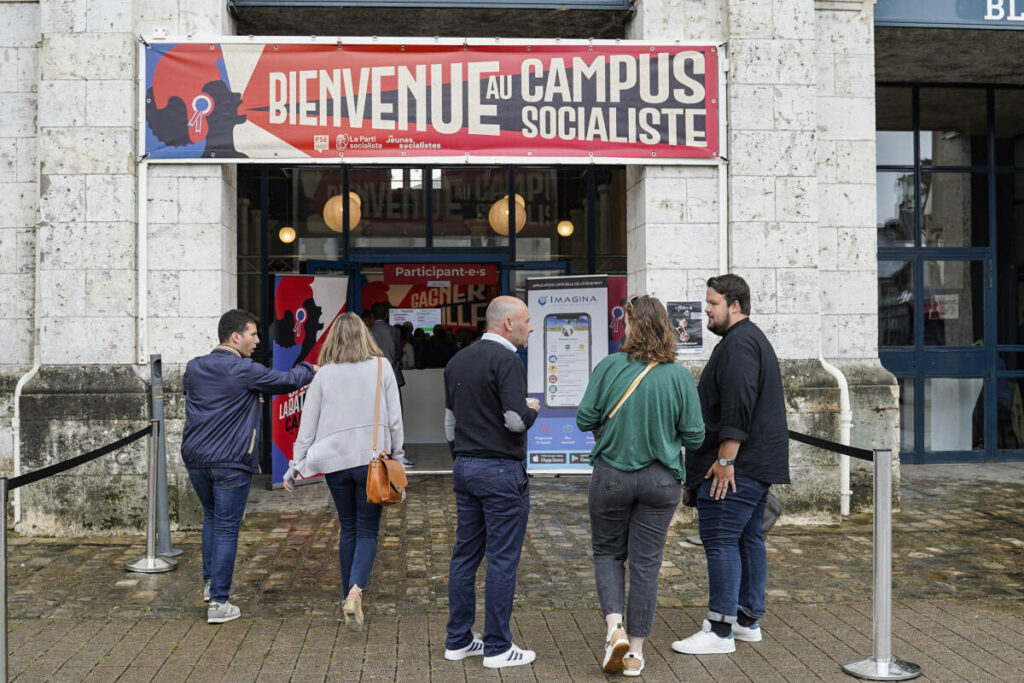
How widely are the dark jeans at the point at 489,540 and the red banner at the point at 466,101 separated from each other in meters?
4.19

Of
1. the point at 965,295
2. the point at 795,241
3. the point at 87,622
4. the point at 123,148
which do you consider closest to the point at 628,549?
the point at 87,622

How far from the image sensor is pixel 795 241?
334 inches

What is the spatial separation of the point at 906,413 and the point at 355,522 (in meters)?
7.89

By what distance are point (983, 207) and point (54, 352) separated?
10058 mm

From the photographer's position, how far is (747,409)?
16.6ft

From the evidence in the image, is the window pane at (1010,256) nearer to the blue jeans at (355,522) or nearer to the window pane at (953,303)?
the window pane at (953,303)

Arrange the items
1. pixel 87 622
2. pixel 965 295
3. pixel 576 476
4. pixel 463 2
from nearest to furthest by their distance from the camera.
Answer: pixel 87 622 < pixel 463 2 < pixel 576 476 < pixel 965 295

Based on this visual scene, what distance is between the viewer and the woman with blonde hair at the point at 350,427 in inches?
212

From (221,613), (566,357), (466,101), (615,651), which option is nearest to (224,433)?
(221,613)

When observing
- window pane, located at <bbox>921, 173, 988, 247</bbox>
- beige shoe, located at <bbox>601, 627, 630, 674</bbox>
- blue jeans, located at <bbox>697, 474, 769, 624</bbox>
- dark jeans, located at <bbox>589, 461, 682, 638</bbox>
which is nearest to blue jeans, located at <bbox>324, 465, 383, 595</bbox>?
dark jeans, located at <bbox>589, 461, 682, 638</bbox>

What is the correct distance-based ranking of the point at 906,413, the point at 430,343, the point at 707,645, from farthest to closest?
the point at 430,343, the point at 906,413, the point at 707,645

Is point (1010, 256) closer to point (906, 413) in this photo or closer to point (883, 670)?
point (906, 413)

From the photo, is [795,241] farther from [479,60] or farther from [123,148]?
[123,148]

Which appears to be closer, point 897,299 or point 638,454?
point 638,454
